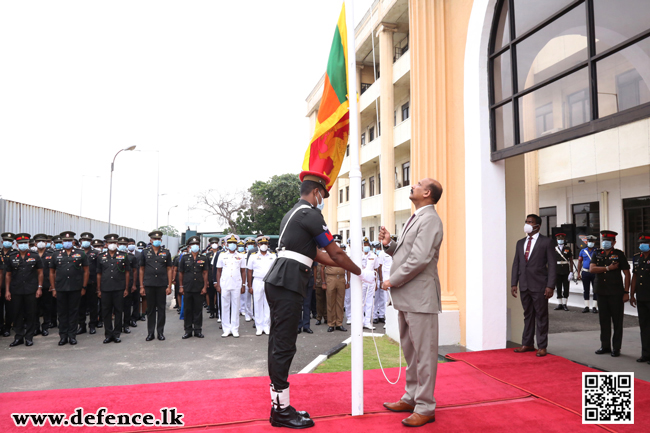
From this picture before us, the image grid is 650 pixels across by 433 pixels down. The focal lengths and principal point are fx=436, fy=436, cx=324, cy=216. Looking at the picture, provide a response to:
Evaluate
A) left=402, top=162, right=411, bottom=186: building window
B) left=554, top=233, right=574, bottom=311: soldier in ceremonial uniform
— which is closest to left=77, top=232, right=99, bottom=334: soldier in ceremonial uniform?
left=554, top=233, right=574, bottom=311: soldier in ceremonial uniform

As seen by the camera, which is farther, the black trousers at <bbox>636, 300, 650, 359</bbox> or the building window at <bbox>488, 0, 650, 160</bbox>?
the black trousers at <bbox>636, 300, 650, 359</bbox>

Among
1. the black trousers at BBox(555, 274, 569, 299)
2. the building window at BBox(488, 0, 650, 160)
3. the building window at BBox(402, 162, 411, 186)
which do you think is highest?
the building window at BBox(402, 162, 411, 186)

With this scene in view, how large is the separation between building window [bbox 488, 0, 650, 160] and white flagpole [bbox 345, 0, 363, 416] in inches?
111

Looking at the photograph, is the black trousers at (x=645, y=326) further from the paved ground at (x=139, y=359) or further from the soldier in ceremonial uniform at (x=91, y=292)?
the soldier in ceremonial uniform at (x=91, y=292)

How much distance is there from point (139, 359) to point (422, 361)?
17.0ft

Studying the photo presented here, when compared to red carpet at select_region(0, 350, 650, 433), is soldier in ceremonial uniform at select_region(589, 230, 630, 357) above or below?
above

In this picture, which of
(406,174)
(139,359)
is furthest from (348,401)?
(406,174)

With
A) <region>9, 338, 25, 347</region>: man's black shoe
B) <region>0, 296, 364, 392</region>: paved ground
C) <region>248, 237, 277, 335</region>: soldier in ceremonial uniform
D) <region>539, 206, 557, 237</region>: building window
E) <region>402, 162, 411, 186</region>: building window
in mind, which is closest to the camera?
<region>0, 296, 364, 392</region>: paved ground

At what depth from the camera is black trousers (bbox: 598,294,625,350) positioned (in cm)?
642

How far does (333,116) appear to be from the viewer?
14.6ft

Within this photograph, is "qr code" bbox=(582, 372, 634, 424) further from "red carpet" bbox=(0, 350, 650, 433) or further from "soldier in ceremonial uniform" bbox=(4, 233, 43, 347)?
"soldier in ceremonial uniform" bbox=(4, 233, 43, 347)

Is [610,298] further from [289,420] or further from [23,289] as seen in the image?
[23,289]

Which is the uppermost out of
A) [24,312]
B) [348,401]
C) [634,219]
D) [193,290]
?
[634,219]

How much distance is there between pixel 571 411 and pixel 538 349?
226 centimetres
